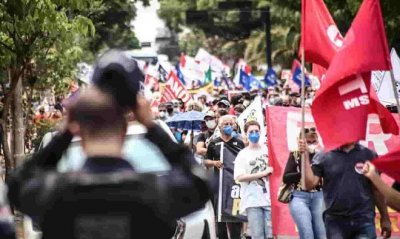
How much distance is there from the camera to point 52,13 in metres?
11.7

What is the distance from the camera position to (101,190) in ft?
14.1

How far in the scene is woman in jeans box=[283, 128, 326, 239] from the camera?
10781mm

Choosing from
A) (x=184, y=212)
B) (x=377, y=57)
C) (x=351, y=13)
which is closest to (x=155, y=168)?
(x=184, y=212)

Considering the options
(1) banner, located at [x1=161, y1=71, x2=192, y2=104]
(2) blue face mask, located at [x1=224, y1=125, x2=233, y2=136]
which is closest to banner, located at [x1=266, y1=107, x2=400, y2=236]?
(2) blue face mask, located at [x1=224, y1=125, x2=233, y2=136]

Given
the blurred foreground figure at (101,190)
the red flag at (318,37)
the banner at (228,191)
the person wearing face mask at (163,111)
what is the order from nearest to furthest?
the blurred foreground figure at (101,190) → the red flag at (318,37) → the banner at (228,191) → the person wearing face mask at (163,111)

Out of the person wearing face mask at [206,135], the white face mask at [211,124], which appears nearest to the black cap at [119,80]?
the person wearing face mask at [206,135]

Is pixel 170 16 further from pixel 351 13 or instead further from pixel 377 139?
pixel 377 139

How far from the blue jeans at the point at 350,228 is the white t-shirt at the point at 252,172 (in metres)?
3.74

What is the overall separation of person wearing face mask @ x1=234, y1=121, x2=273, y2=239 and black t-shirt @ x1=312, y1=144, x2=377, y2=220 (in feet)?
12.0

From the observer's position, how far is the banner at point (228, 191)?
13250mm

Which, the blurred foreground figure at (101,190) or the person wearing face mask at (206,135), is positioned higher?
the blurred foreground figure at (101,190)

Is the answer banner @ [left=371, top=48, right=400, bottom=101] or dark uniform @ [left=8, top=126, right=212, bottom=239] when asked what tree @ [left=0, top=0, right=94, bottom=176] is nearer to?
banner @ [left=371, top=48, right=400, bottom=101]

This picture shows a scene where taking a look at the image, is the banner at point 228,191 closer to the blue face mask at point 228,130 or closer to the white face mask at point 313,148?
the blue face mask at point 228,130

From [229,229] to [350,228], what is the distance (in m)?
5.14
